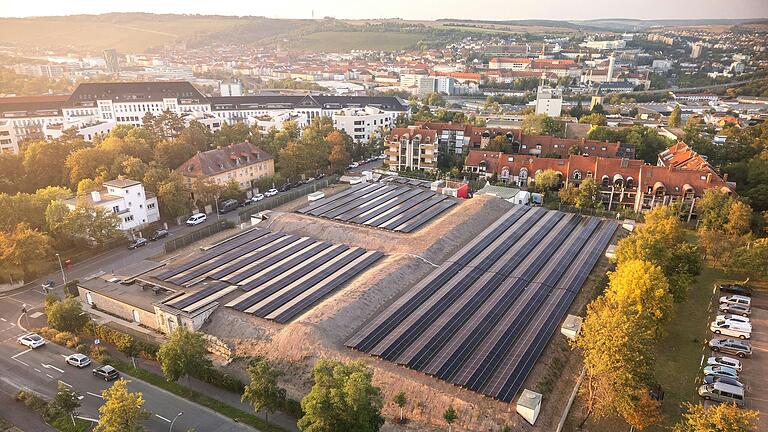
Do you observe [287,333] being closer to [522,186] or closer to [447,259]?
[447,259]

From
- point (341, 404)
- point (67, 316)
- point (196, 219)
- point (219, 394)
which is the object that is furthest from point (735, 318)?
point (196, 219)

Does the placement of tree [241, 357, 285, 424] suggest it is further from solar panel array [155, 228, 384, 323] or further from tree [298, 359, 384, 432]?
solar panel array [155, 228, 384, 323]

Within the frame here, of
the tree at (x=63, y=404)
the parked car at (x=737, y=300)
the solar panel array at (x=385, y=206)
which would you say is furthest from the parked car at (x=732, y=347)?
the tree at (x=63, y=404)

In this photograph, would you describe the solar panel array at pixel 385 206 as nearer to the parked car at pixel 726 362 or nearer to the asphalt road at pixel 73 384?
the asphalt road at pixel 73 384

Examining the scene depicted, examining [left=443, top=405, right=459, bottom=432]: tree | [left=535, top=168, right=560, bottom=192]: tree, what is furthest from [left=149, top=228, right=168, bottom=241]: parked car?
[left=535, top=168, right=560, bottom=192]: tree

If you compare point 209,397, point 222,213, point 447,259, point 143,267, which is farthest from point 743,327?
point 222,213

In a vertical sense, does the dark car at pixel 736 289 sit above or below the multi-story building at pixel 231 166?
below
